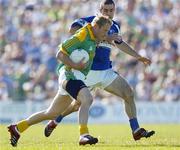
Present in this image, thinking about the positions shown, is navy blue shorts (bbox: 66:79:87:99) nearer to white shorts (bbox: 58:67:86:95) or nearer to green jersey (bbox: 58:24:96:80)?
white shorts (bbox: 58:67:86:95)

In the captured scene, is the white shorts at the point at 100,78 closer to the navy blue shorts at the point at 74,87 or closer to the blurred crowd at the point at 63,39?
the navy blue shorts at the point at 74,87

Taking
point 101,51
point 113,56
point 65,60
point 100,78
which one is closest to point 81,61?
point 65,60

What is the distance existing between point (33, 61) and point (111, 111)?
146 inches

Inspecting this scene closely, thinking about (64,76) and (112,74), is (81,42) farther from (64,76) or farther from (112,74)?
(112,74)

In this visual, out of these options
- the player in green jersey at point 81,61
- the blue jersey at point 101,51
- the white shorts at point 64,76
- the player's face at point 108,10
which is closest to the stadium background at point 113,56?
the blue jersey at point 101,51

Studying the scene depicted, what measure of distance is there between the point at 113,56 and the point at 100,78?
13.5 metres

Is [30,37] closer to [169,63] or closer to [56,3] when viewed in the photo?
[56,3]

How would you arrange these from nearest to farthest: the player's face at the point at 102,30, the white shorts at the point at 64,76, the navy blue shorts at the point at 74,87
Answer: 1. the player's face at the point at 102,30
2. the navy blue shorts at the point at 74,87
3. the white shorts at the point at 64,76

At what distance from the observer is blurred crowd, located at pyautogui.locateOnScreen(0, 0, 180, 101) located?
2745 centimetres

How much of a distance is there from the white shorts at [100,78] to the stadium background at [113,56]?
38.0 feet

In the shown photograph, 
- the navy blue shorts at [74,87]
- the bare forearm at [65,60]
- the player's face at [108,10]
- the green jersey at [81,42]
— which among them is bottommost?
the navy blue shorts at [74,87]

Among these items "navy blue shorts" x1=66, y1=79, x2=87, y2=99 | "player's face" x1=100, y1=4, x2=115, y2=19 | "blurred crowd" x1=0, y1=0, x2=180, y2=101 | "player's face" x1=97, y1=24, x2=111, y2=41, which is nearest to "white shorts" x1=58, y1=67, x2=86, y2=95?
"navy blue shorts" x1=66, y1=79, x2=87, y2=99

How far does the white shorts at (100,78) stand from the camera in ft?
48.5

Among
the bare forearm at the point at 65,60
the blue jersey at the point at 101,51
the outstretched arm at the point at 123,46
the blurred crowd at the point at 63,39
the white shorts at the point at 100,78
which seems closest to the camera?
the bare forearm at the point at 65,60
